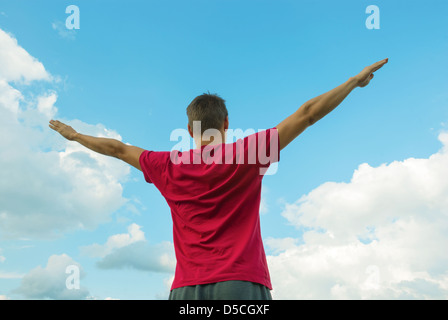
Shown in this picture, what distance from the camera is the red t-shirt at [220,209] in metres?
3.47

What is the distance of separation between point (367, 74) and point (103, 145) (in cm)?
308

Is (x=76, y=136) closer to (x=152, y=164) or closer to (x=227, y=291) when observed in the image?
(x=152, y=164)

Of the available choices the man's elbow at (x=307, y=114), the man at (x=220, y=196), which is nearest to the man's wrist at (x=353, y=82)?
the man at (x=220, y=196)

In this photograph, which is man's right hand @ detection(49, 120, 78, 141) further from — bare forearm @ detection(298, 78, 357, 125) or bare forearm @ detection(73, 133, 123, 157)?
bare forearm @ detection(298, 78, 357, 125)

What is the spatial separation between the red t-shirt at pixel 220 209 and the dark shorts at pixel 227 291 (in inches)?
1.9

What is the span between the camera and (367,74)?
4195 mm

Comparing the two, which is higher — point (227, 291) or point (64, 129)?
point (64, 129)

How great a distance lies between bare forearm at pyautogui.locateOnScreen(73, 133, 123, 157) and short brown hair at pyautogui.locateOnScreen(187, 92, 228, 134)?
3.26ft

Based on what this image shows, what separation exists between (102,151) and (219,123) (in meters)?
1.58

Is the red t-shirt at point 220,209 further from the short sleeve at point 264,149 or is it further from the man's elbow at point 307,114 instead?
the man's elbow at point 307,114

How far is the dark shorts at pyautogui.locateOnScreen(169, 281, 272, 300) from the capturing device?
3.31m

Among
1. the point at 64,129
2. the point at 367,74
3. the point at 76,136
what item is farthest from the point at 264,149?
the point at 64,129
